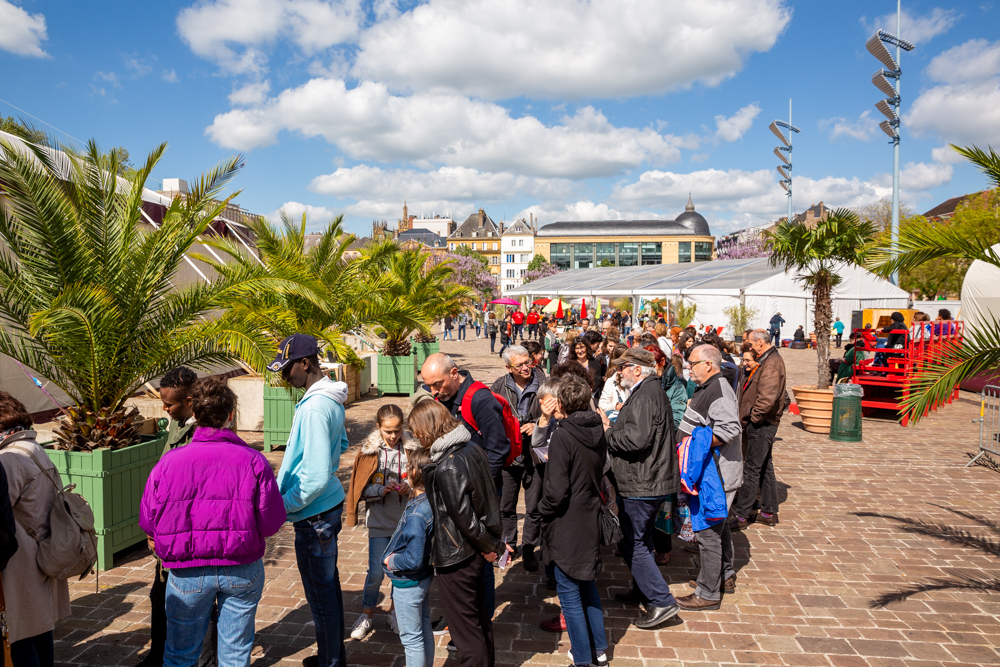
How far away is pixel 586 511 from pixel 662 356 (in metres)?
3.18

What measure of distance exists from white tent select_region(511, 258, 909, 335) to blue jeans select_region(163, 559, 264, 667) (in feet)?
90.1

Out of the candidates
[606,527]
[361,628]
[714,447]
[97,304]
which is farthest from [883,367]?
[97,304]

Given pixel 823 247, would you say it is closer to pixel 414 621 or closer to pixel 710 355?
pixel 710 355

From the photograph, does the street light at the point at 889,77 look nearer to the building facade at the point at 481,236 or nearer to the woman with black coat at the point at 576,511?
the woman with black coat at the point at 576,511

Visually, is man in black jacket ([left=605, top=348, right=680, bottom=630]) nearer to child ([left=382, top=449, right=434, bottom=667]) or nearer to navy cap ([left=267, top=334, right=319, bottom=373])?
child ([left=382, top=449, right=434, bottom=667])

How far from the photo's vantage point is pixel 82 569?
10.0 feet

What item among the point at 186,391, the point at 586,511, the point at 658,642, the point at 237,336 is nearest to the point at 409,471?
the point at 586,511

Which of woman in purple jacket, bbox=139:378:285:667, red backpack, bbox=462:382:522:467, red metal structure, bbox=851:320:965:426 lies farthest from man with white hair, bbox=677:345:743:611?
red metal structure, bbox=851:320:965:426

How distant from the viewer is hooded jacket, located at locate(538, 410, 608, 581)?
3.47m

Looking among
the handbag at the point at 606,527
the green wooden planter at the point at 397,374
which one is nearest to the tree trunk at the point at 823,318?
the green wooden planter at the point at 397,374

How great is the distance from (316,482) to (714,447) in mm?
2715

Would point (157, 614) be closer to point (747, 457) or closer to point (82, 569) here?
point (82, 569)

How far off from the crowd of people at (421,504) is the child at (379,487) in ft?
0.04

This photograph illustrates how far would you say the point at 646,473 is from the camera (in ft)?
13.4
